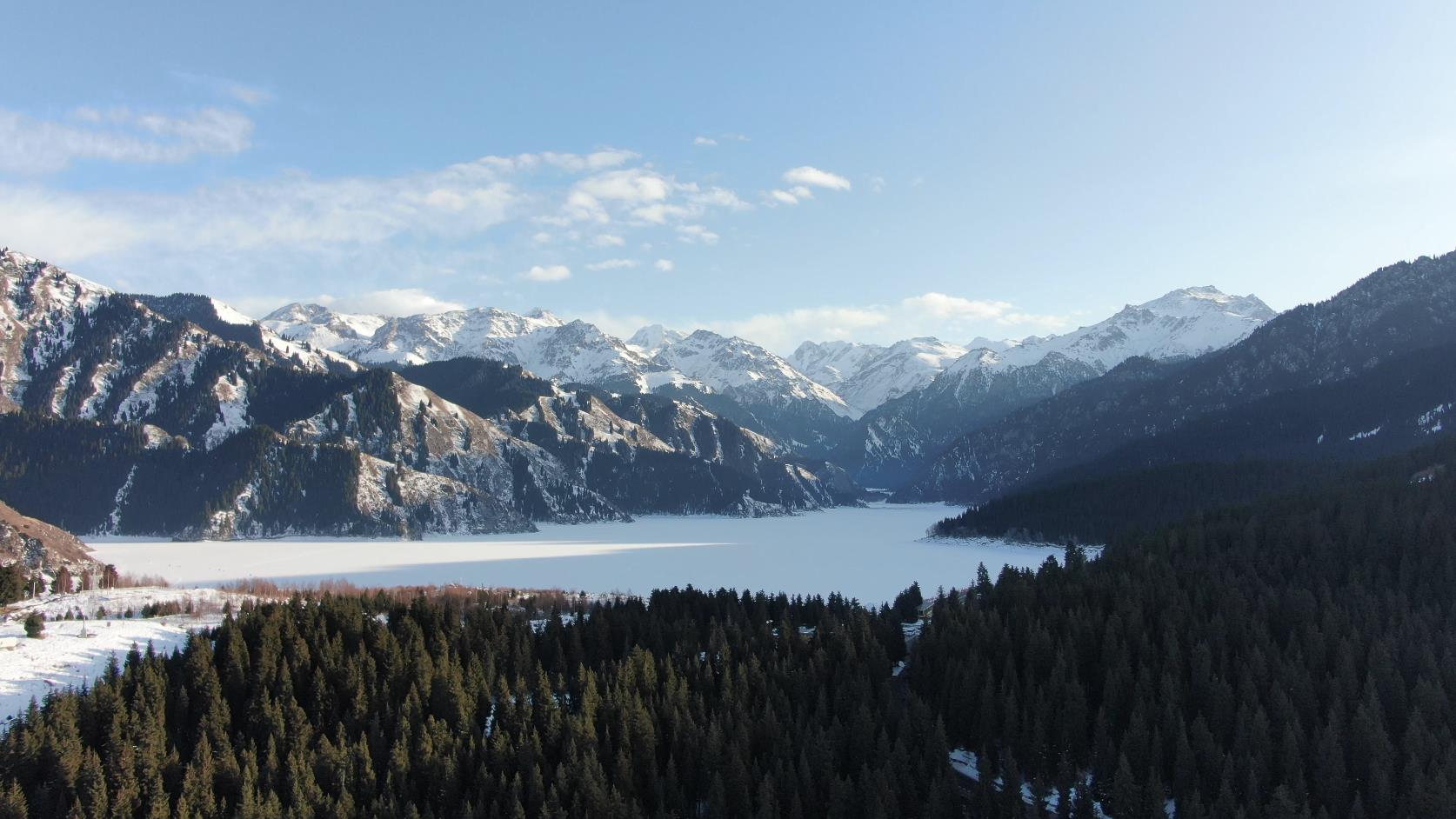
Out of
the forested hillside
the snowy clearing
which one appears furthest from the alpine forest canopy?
the forested hillside

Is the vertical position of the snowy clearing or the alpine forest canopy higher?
the snowy clearing

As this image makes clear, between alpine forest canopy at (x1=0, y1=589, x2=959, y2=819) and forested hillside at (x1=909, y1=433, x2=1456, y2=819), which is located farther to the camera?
forested hillside at (x1=909, y1=433, x2=1456, y2=819)

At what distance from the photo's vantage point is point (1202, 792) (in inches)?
2400

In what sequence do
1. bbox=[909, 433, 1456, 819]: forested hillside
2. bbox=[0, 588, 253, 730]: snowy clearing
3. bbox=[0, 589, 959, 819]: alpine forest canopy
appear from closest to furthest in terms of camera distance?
bbox=[0, 589, 959, 819]: alpine forest canopy
bbox=[909, 433, 1456, 819]: forested hillside
bbox=[0, 588, 253, 730]: snowy clearing

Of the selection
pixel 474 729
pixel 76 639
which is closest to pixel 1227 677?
pixel 474 729

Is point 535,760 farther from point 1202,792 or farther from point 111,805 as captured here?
point 1202,792

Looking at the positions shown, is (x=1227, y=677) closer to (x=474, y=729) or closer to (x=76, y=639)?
(x=474, y=729)

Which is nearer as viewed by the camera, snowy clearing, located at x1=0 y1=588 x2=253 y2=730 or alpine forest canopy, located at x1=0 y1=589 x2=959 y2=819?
alpine forest canopy, located at x1=0 y1=589 x2=959 y2=819

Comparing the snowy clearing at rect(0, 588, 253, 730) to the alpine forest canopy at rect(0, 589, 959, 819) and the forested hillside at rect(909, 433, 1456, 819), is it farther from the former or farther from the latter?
the forested hillside at rect(909, 433, 1456, 819)

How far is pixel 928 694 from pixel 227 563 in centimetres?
16371

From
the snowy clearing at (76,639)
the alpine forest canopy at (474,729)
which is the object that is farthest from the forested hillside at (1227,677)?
the snowy clearing at (76,639)

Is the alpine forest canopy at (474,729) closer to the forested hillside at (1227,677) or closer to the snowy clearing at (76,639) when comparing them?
the snowy clearing at (76,639)

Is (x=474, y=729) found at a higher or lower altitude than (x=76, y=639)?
lower

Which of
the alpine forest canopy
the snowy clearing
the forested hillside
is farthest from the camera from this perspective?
the snowy clearing
